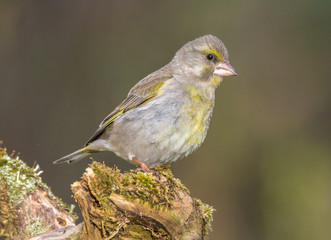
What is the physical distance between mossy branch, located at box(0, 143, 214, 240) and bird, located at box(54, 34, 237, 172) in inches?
39.3

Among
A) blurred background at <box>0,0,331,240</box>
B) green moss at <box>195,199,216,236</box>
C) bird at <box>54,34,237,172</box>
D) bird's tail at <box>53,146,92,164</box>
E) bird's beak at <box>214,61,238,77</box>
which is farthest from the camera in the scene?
blurred background at <box>0,0,331,240</box>

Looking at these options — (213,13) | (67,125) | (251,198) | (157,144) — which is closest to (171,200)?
(157,144)

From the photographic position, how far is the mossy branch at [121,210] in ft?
10.3

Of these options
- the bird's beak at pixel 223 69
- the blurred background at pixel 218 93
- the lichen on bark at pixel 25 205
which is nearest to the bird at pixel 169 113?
the bird's beak at pixel 223 69

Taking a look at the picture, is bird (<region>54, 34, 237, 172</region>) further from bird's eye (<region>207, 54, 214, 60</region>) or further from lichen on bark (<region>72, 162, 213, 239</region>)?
lichen on bark (<region>72, 162, 213, 239</region>)

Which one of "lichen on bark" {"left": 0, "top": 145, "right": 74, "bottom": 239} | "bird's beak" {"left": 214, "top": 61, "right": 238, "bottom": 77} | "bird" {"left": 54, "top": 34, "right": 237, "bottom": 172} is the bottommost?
"lichen on bark" {"left": 0, "top": 145, "right": 74, "bottom": 239}

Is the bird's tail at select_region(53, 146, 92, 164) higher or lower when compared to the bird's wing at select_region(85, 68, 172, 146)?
lower

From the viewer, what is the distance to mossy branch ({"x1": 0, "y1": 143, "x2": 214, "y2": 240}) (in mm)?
3131

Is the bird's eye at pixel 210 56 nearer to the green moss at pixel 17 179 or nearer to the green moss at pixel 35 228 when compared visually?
the green moss at pixel 17 179

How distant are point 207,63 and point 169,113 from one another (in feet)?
2.75

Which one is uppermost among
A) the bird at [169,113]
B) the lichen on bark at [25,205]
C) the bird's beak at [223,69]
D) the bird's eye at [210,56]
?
the bird's eye at [210,56]

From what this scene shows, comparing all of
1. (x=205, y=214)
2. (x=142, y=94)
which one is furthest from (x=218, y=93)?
(x=205, y=214)

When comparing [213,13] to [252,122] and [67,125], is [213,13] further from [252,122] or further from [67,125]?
[67,125]

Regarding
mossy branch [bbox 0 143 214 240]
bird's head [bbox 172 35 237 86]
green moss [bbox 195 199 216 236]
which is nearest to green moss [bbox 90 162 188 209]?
mossy branch [bbox 0 143 214 240]
